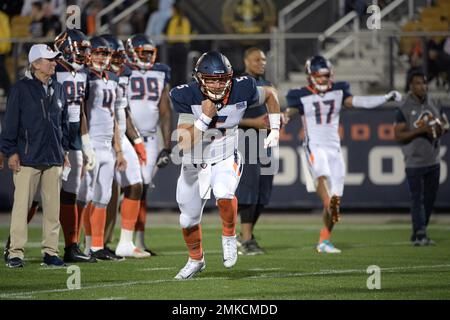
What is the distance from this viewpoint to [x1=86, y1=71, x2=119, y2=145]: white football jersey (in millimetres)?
11016

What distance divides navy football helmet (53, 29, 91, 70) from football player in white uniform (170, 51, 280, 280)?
5.65ft

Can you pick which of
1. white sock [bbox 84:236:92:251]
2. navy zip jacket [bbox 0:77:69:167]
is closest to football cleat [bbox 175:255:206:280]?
navy zip jacket [bbox 0:77:69:167]

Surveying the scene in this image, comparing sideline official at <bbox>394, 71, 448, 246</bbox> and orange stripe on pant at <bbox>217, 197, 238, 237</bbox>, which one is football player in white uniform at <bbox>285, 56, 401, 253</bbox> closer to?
sideline official at <bbox>394, 71, 448, 246</bbox>

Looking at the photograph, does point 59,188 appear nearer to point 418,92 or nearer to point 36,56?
point 36,56

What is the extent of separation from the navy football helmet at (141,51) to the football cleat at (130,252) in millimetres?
1976

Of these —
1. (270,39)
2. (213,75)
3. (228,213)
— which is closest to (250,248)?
(228,213)

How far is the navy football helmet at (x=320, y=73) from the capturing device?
12.3 metres

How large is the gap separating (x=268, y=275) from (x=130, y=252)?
85.0 inches

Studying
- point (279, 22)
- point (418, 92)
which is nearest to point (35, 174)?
point (418, 92)

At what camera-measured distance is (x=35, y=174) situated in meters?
9.98

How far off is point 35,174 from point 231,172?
6.15ft

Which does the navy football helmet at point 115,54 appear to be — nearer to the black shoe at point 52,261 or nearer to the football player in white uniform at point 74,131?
the football player in white uniform at point 74,131

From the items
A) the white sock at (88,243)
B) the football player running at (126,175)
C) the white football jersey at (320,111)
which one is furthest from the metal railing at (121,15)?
the white sock at (88,243)

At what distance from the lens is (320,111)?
12344 mm
